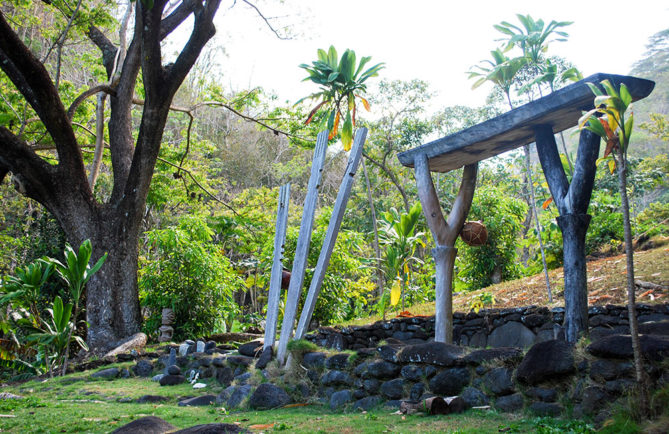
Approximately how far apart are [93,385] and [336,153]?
50.5ft

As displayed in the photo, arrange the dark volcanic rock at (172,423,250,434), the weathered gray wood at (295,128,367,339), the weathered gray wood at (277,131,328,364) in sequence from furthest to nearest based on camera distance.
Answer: the weathered gray wood at (277,131,328,364) → the weathered gray wood at (295,128,367,339) → the dark volcanic rock at (172,423,250,434)

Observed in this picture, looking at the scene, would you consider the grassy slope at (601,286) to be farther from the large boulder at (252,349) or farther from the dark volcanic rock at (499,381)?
the dark volcanic rock at (499,381)

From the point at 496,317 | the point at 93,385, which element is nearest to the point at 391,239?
the point at 496,317

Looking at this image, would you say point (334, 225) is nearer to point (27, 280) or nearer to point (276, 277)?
point (276, 277)

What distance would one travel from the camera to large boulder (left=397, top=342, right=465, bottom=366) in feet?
13.0

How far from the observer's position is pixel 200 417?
441 cm

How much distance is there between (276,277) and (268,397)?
1.60m

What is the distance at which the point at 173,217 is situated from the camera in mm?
17078

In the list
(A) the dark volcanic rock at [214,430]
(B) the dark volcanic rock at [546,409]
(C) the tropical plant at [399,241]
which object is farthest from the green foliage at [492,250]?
(A) the dark volcanic rock at [214,430]

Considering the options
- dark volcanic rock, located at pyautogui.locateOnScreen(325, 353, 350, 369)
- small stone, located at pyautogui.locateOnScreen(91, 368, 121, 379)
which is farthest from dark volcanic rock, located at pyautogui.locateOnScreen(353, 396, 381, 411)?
small stone, located at pyautogui.locateOnScreen(91, 368, 121, 379)

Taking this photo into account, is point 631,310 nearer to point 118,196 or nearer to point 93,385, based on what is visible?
point 93,385

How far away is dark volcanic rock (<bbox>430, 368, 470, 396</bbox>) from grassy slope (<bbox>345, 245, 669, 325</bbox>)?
2.56m

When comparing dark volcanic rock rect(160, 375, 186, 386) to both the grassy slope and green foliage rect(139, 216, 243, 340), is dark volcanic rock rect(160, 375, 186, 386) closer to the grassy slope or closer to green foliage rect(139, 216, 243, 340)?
green foliage rect(139, 216, 243, 340)

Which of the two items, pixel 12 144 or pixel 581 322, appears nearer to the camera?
pixel 581 322
